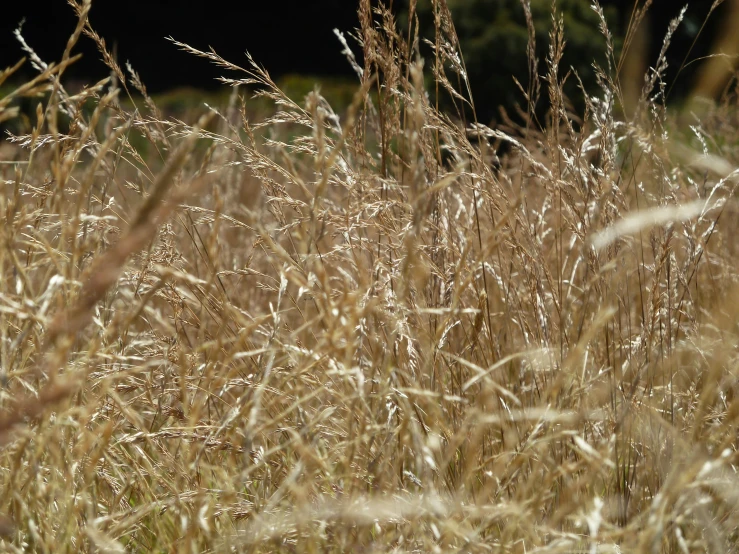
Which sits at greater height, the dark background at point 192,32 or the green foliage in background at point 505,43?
the green foliage in background at point 505,43

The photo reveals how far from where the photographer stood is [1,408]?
1.07 metres

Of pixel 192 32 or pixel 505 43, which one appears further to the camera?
pixel 192 32

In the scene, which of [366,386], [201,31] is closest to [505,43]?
[366,386]

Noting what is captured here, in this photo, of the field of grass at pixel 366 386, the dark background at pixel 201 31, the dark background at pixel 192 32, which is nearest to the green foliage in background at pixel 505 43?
the field of grass at pixel 366 386

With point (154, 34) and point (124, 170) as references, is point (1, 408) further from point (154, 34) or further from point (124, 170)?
point (154, 34)

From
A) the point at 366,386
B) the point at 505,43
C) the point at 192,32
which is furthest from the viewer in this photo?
the point at 192,32

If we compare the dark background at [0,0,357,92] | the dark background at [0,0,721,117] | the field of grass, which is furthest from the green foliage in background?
the dark background at [0,0,357,92]

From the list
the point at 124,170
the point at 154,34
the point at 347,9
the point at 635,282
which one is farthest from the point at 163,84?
the point at 635,282

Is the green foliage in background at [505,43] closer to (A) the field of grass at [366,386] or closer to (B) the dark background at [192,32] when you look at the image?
(A) the field of grass at [366,386]

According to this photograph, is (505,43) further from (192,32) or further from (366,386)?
(192,32)

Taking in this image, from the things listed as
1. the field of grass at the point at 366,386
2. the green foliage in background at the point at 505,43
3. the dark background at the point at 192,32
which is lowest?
the dark background at the point at 192,32

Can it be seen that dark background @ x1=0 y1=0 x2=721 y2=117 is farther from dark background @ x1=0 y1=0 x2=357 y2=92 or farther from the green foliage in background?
the green foliage in background

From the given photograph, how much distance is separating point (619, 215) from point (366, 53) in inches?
21.0

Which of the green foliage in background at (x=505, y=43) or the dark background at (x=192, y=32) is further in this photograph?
the dark background at (x=192, y=32)
